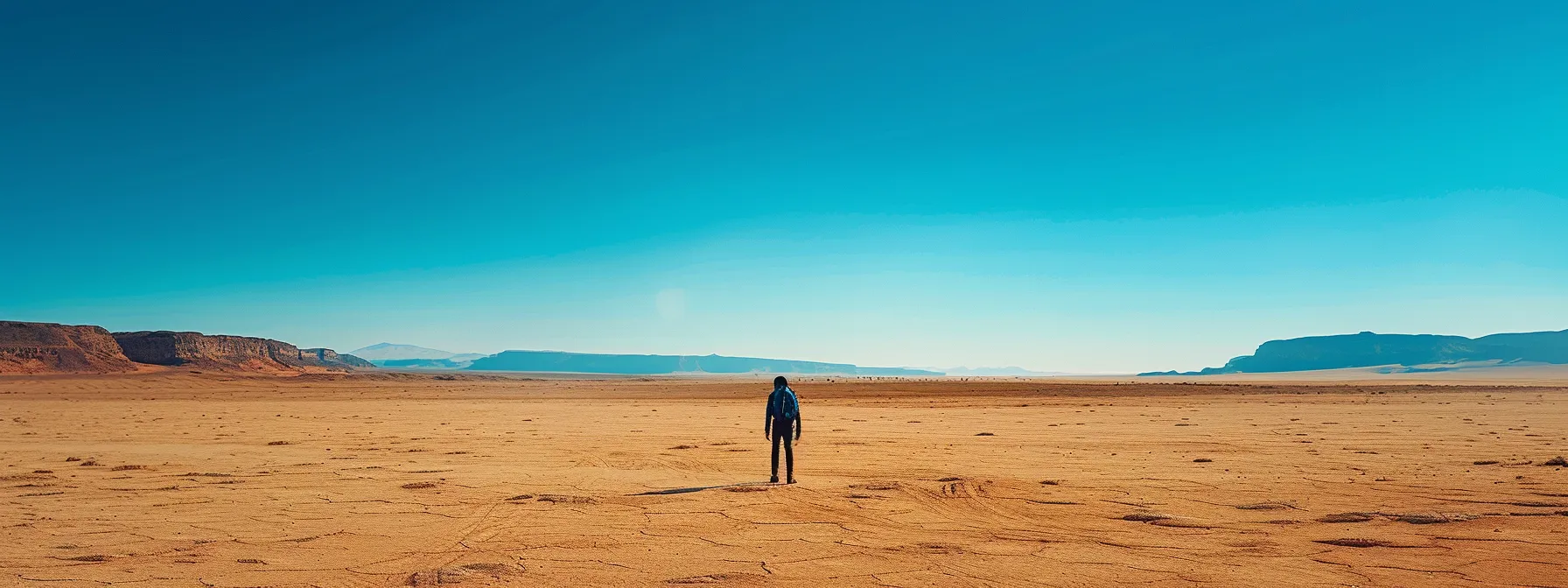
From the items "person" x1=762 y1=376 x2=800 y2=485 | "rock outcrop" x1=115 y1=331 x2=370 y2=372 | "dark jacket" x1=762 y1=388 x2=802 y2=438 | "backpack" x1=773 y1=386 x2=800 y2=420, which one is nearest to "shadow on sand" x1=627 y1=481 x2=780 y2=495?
"person" x1=762 y1=376 x2=800 y2=485

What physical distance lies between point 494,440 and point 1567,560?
19236mm

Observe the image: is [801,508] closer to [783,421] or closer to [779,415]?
[783,421]

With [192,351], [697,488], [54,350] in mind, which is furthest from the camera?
[192,351]

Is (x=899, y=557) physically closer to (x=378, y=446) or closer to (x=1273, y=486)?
(x=1273, y=486)

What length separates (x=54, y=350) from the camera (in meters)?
104

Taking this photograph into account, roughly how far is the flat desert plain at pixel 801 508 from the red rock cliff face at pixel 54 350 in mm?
104706

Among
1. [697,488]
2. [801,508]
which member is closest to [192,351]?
[697,488]

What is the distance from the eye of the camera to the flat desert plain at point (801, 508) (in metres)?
7.09

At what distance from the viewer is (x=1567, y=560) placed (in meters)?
7.07

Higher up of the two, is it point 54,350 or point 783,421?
point 54,350

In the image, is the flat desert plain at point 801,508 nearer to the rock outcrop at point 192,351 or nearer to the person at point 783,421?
the person at point 783,421

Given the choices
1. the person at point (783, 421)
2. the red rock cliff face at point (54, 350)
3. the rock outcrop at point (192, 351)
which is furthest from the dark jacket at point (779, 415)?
the rock outcrop at point (192, 351)

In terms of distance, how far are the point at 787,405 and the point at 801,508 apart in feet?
9.03

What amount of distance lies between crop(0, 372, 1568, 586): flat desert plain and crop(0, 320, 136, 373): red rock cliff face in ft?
344
